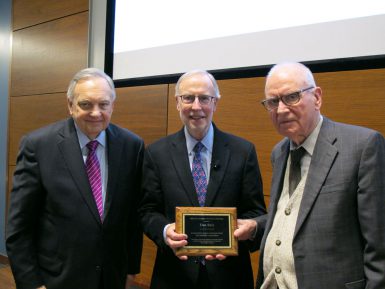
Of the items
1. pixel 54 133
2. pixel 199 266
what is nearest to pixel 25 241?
pixel 54 133

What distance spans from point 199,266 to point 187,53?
6.08 ft

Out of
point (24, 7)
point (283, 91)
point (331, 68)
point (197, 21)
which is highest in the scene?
point (24, 7)

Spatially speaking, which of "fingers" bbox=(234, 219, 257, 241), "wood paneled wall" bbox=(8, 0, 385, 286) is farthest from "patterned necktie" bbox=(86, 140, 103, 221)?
"wood paneled wall" bbox=(8, 0, 385, 286)

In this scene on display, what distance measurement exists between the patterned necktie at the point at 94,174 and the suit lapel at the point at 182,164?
1.16 feet

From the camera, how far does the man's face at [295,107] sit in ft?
4.25

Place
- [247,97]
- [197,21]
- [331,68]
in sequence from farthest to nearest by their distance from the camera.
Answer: [197,21] < [247,97] < [331,68]

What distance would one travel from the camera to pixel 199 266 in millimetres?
1548

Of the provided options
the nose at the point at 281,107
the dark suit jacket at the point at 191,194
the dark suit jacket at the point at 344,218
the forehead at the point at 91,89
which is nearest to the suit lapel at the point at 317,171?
the dark suit jacket at the point at 344,218

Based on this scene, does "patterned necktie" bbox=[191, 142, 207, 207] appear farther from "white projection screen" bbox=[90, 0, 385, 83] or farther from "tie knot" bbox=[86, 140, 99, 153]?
"white projection screen" bbox=[90, 0, 385, 83]

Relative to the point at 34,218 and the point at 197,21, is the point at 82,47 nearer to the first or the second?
the point at 197,21

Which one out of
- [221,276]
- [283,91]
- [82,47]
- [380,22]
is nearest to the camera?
[283,91]

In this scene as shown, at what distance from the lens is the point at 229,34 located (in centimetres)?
268

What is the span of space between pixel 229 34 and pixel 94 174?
A: 1.57 m

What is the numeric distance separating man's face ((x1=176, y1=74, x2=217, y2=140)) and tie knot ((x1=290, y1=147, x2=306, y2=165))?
0.44 metres
